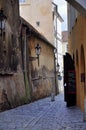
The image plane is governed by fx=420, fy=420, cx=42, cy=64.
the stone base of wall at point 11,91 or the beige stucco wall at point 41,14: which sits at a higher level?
the beige stucco wall at point 41,14

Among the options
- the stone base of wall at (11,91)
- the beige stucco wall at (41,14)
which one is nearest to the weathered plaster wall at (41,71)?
the stone base of wall at (11,91)

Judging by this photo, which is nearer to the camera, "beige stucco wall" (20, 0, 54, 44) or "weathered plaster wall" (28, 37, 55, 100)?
"weathered plaster wall" (28, 37, 55, 100)

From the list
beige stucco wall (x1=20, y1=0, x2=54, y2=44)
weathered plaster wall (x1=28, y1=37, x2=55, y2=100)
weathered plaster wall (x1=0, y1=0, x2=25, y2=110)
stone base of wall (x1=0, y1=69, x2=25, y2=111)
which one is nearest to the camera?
stone base of wall (x1=0, y1=69, x2=25, y2=111)

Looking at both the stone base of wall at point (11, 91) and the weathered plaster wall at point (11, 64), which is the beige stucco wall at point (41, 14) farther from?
the stone base of wall at point (11, 91)

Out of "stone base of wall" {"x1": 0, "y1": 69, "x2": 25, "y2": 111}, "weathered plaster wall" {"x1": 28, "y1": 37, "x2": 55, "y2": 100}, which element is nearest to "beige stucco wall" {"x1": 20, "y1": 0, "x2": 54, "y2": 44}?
"weathered plaster wall" {"x1": 28, "y1": 37, "x2": 55, "y2": 100}

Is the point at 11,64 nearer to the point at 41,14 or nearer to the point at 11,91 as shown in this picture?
the point at 11,91

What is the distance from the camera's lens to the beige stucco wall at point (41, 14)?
45688 mm

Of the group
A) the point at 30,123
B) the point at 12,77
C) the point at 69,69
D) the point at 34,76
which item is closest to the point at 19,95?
the point at 12,77

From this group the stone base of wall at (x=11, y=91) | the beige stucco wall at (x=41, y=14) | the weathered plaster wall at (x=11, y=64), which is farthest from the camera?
the beige stucco wall at (x=41, y=14)

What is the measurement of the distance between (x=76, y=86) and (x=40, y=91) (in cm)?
858

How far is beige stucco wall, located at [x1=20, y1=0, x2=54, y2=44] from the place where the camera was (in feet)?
150

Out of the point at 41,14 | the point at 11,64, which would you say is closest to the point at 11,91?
the point at 11,64

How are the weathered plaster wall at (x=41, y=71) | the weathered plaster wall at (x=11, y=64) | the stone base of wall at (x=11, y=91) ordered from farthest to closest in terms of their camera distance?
the weathered plaster wall at (x=41, y=71) < the weathered plaster wall at (x=11, y=64) < the stone base of wall at (x=11, y=91)

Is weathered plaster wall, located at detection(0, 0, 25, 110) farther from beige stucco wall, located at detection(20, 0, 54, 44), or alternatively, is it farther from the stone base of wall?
beige stucco wall, located at detection(20, 0, 54, 44)
